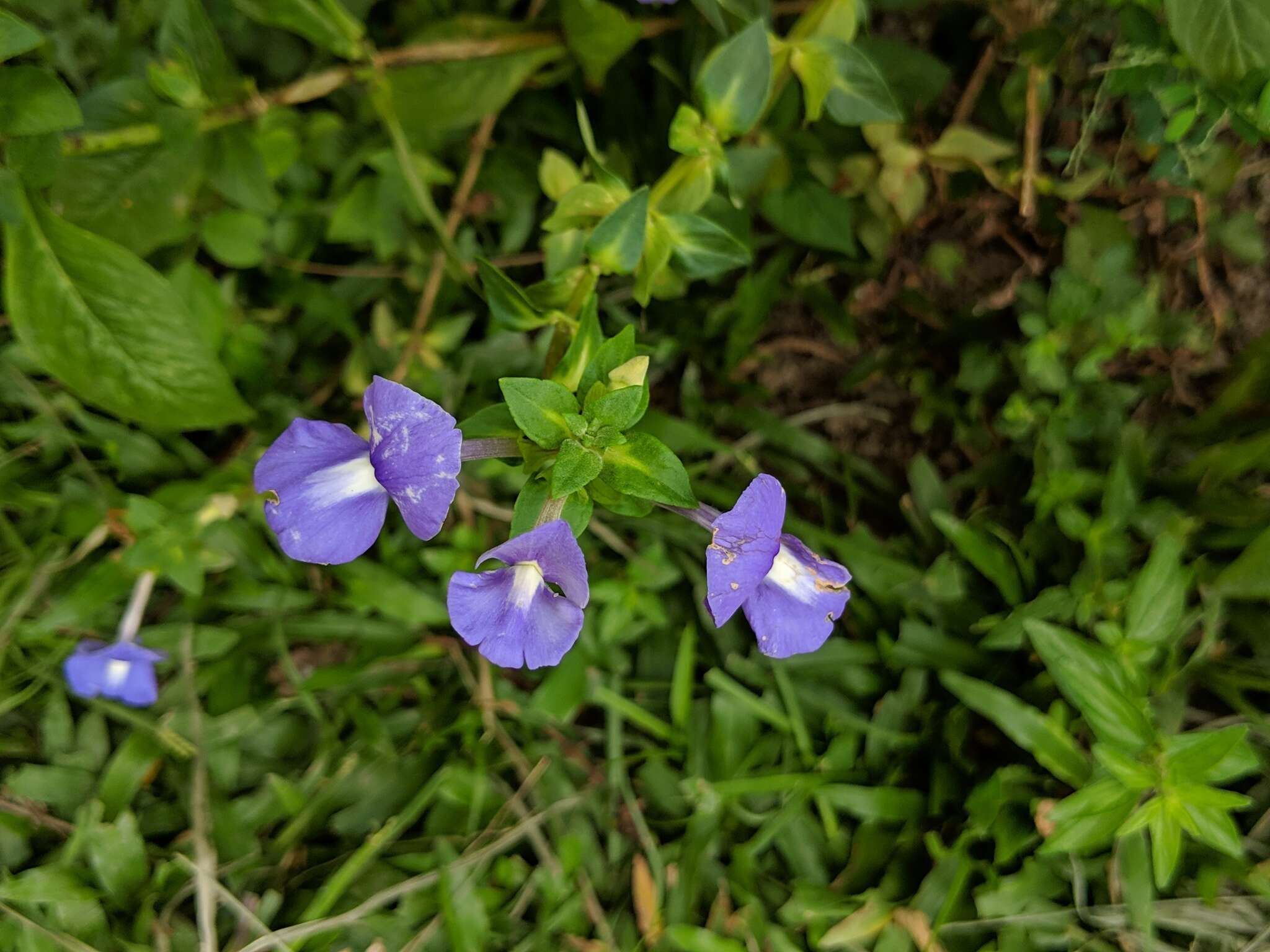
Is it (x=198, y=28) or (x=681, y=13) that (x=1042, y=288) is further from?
(x=198, y=28)

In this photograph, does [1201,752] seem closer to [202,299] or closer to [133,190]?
[202,299]

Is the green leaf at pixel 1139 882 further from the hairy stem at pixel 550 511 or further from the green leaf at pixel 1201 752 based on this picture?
the hairy stem at pixel 550 511

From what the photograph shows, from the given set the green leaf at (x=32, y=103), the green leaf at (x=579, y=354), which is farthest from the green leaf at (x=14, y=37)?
the green leaf at (x=579, y=354)

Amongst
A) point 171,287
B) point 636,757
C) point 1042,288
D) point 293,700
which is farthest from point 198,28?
point 1042,288

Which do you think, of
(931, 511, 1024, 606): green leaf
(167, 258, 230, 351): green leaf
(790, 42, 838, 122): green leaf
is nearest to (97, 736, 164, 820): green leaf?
(167, 258, 230, 351): green leaf

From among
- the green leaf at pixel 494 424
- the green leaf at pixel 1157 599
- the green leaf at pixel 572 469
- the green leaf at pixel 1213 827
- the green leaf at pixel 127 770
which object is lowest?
the green leaf at pixel 127 770
